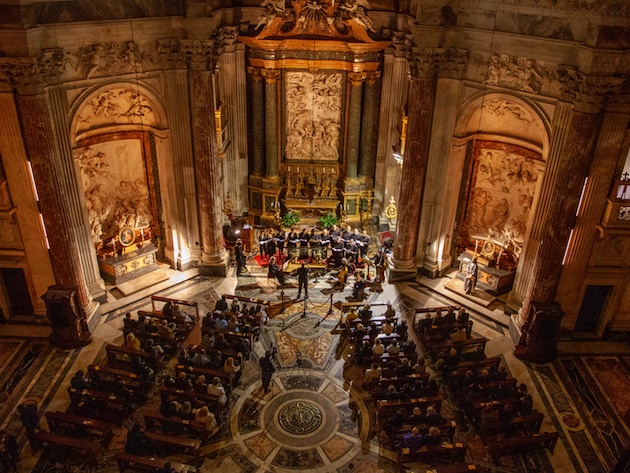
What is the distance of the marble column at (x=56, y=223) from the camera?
A: 1677cm

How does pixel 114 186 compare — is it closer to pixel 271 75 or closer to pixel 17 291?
pixel 17 291

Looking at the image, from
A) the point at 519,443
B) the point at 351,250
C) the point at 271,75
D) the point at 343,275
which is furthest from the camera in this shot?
the point at 271,75

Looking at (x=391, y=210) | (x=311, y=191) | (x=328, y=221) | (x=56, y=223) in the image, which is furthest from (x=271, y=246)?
(x=56, y=223)

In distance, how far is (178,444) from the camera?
14.7 m

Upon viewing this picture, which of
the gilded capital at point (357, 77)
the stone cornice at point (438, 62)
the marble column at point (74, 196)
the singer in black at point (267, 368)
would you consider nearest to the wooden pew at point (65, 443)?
the singer in black at point (267, 368)

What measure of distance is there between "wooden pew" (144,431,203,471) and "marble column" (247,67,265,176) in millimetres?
14549

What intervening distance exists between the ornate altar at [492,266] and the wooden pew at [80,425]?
13868 millimetres

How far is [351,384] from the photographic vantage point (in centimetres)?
1753

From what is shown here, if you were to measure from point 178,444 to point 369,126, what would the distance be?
16413mm

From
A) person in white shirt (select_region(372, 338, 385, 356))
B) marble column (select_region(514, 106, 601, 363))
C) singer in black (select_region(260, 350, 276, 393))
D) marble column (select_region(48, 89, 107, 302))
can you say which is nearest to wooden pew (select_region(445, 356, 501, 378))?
marble column (select_region(514, 106, 601, 363))

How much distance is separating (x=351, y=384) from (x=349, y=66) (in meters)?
14.1

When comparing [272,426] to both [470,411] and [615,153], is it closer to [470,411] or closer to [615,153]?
[470,411]

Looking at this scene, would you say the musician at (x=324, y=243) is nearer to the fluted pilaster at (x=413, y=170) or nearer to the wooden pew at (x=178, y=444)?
the fluted pilaster at (x=413, y=170)

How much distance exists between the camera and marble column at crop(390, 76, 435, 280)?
2039 centimetres
